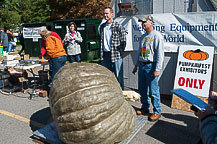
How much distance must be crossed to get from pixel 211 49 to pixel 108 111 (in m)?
3.28

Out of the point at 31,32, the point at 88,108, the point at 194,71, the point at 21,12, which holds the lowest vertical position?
the point at 88,108

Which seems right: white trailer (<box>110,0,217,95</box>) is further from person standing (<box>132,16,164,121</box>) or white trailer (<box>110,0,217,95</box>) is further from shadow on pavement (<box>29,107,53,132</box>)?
shadow on pavement (<box>29,107,53,132</box>)

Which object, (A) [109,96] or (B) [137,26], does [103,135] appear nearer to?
(A) [109,96]

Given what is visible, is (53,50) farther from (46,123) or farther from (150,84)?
(150,84)

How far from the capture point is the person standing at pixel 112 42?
5477 mm

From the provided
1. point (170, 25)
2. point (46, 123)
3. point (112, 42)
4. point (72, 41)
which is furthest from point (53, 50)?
point (170, 25)

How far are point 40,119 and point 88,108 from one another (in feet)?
7.59

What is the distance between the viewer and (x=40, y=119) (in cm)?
515

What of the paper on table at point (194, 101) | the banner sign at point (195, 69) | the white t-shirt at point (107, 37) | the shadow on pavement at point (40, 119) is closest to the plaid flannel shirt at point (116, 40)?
the white t-shirt at point (107, 37)

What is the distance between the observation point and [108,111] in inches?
134

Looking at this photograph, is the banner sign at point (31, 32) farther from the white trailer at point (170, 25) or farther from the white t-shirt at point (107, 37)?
the white t-shirt at point (107, 37)

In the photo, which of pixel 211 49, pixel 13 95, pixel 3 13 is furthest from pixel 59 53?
pixel 3 13

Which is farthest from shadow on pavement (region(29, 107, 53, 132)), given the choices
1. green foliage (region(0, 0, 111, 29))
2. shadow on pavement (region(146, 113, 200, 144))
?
green foliage (region(0, 0, 111, 29))

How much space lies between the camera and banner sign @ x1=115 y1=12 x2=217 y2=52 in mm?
5293
